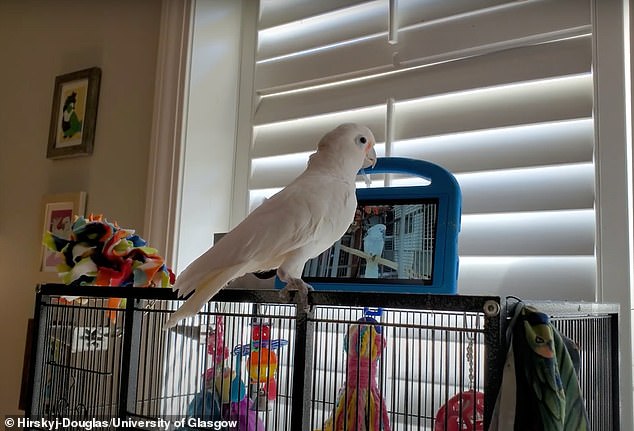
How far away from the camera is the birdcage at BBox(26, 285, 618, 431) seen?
0.69m

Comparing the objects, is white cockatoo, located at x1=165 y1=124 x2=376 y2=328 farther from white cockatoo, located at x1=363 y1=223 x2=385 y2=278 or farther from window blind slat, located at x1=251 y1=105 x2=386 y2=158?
window blind slat, located at x1=251 y1=105 x2=386 y2=158

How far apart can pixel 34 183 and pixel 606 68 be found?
1512 mm

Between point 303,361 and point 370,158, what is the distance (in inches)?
13.2

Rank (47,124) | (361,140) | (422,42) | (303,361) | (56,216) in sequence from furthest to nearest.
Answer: (47,124), (56,216), (422,42), (361,140), (303,361)

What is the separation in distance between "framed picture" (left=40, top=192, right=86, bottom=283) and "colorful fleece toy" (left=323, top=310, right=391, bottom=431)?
3.47 ft

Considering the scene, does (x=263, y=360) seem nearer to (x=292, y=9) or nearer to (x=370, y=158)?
(x=370, y=158)

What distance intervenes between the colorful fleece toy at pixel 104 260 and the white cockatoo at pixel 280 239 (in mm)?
266

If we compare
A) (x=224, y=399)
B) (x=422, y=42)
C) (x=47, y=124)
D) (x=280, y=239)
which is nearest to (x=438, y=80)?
(x=422, y=42)

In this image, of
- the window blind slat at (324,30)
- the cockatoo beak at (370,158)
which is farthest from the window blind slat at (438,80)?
the cockatoo beak at (370,158)

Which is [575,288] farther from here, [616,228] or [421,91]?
[421,91]

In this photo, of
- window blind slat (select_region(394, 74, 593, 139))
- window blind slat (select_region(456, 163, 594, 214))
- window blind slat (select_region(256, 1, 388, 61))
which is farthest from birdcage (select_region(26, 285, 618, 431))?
window blind slat (select_region(256, 1, 388, 61))

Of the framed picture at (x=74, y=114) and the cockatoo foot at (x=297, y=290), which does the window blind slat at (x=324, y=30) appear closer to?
the framed picture at (x=74, y=114)

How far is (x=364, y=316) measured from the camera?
85 cm

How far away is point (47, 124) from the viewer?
1.78 meters
